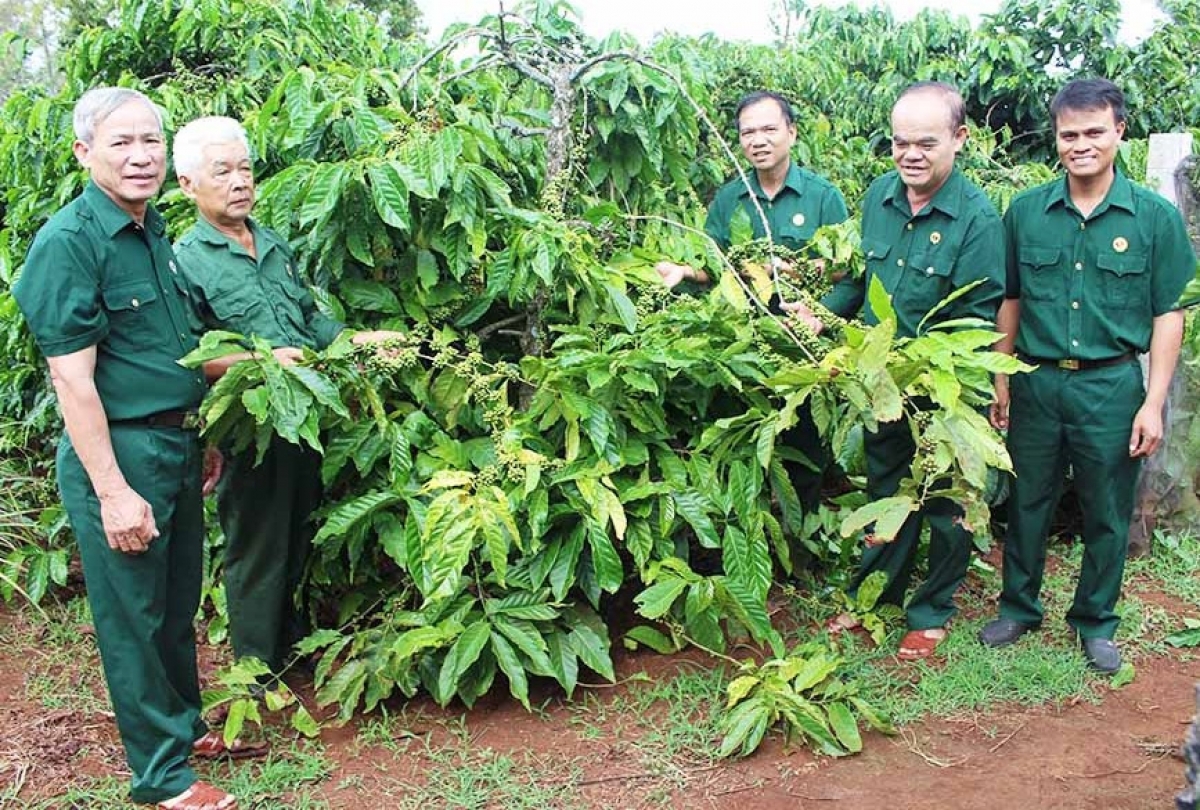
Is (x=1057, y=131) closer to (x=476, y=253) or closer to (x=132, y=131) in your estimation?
(x=476, y=253)

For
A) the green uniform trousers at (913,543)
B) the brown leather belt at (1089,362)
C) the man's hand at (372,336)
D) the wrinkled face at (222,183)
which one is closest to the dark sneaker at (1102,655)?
the green uniform trousers at (913,543)

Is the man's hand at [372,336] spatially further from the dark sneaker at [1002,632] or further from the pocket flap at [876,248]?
the dark sneaker at [1002,632]

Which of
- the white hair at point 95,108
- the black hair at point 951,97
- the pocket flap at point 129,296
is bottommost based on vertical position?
the pocket flap at point 129,296

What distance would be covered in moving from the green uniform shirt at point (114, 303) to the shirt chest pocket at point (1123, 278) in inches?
106

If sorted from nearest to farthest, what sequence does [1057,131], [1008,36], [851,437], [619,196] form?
[1057,131]
[851,437]
[619,196]
[1008,36]

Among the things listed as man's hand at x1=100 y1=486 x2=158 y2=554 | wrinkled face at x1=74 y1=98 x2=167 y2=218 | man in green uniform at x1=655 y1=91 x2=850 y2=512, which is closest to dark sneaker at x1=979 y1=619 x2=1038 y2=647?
man in green uniform at x1=655 y1=91 x2=850 y2=512

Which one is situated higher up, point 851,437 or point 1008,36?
point 1008,36

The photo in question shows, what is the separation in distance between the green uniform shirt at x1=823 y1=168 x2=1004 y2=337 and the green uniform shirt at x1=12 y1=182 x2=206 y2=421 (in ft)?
6.85

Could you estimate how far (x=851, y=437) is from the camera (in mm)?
3807

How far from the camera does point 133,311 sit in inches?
102

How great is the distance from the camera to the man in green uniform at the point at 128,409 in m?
2.44

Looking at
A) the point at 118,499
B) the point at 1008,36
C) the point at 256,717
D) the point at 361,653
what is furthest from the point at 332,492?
the point at 1008,36

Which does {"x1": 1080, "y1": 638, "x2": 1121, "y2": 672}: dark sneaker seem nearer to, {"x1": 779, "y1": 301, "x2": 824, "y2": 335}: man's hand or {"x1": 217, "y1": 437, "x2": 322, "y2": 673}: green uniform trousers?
{"x1": 779, "y1": 301, "x2": 824, "y2": 335}: man's hand

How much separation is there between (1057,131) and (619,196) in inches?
61.3
